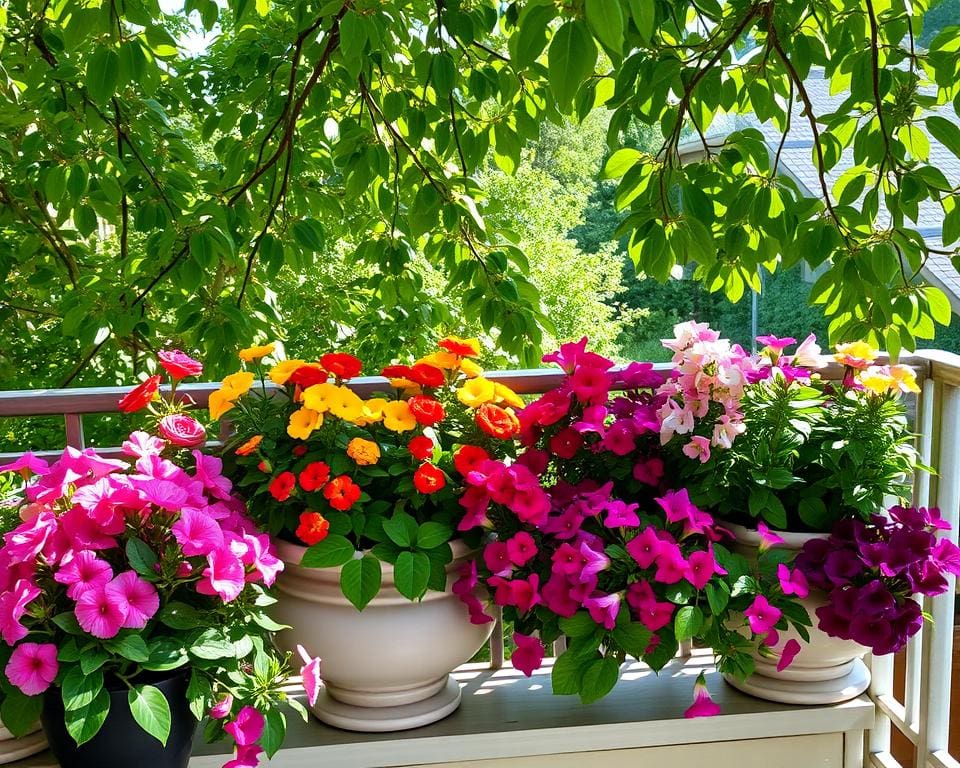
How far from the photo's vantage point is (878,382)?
1.36m

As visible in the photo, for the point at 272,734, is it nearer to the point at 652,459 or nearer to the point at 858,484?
the point at 652,459

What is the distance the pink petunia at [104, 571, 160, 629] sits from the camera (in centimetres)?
106

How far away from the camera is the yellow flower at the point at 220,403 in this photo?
4.40 feet

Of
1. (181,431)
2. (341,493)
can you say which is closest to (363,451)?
(341,493)

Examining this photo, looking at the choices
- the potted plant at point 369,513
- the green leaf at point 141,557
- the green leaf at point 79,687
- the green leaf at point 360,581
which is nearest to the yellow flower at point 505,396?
the potted plant at point 369,513

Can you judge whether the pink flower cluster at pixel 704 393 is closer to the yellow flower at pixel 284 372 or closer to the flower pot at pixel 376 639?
the flower pot at pixel 376 639

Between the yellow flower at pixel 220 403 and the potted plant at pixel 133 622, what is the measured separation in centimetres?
16

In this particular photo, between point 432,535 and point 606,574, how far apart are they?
256 mm

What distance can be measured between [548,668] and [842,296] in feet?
2.74

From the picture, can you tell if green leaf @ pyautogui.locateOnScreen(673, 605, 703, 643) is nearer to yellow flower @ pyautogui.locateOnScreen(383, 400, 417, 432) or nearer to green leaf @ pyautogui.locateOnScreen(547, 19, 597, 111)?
yellow flower @ pyautogui.locateOnScreen(383, 400, 417, 432)

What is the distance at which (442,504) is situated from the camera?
4.48ft

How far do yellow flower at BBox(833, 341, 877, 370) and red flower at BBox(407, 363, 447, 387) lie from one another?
Result: 651mm

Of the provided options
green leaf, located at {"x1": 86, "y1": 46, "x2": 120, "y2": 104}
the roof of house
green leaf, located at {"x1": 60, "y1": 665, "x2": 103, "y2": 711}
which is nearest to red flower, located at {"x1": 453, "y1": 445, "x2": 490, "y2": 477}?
green leaf, located at {"x1": 60, "y1": 665, "x2": 103, "y2": 711}

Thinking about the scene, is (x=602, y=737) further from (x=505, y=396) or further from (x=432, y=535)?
(x=505, y=396)
